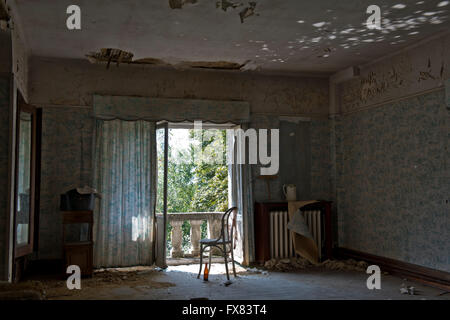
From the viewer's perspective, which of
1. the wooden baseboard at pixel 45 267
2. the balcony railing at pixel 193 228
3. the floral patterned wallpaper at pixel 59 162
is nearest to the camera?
the wooden baseboard at pixel 45 267

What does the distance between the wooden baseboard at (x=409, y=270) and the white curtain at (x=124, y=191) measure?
3063mm

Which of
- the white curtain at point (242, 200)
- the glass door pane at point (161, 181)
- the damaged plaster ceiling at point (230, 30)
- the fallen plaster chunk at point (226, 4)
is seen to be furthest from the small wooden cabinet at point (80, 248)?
the fallen plaster chunk at point (226, 4)

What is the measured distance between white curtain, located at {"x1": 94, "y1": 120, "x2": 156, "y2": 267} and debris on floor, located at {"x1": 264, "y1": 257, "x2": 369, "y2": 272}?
1780mm

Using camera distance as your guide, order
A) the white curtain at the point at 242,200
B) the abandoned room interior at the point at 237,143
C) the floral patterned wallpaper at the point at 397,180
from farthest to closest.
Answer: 1. the white curtain at the point at 242,200
2. the floral patterned wallpaper at the point at 397,180
3. the abandoned room interior at the point at 237,143

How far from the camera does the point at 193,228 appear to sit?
7336 mm

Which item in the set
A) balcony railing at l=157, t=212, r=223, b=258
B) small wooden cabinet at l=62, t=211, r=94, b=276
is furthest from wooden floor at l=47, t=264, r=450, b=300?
balcony railing at l=157, t=212, r=223, b=258

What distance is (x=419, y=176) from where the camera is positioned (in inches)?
205

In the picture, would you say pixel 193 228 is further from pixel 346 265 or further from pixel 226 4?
pixel 226 4

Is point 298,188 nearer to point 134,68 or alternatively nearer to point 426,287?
point 426,287

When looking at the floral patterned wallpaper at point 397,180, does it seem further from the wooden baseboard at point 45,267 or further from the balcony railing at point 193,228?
the wooden baseboard at point 45,267

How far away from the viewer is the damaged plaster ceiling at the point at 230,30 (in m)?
4.15

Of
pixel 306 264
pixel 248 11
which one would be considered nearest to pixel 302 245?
pixel 306 264

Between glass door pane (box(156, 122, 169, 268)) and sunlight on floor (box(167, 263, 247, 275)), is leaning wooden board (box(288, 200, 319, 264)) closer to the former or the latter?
sunlight on floor (box(167, 263, 247, 275))

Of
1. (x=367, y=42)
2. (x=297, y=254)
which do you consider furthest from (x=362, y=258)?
(x=367, y=42)
